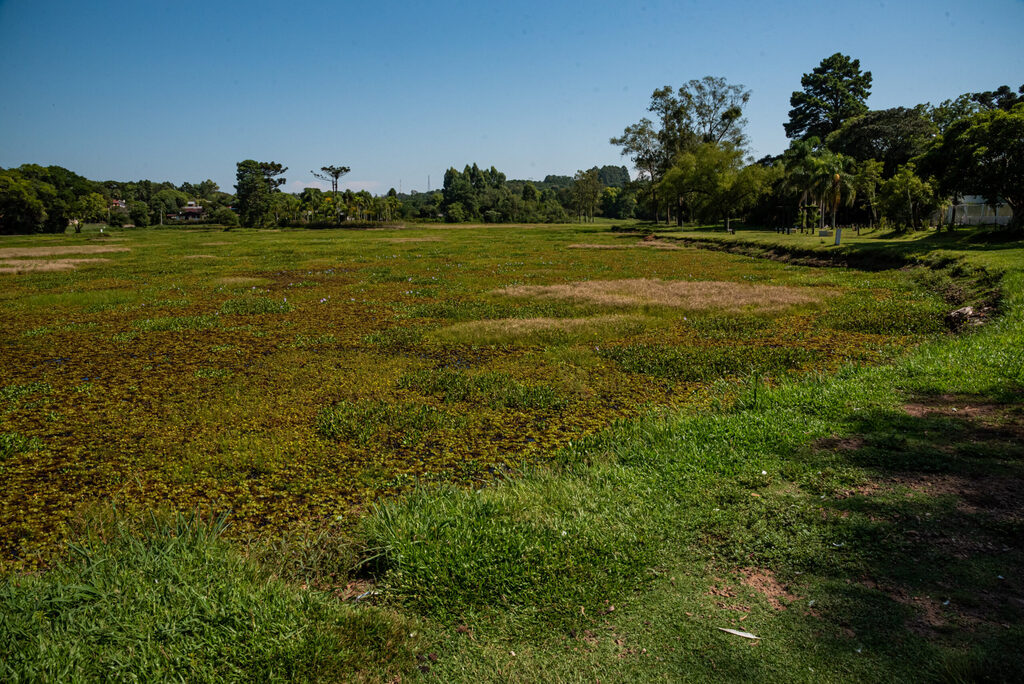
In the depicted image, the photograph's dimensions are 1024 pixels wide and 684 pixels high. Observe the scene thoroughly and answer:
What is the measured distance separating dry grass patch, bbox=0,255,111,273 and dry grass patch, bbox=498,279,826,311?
22.9 metres

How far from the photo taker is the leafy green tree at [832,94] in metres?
82.9

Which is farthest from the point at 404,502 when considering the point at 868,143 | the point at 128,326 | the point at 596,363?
the point at 868,143

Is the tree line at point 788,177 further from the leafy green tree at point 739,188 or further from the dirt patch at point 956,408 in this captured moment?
the dirt patch at point 956,408

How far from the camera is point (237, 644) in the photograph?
2.83 metres

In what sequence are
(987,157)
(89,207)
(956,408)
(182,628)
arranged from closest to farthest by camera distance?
(182,628)
(956,408)
(987,157)
(89,207)

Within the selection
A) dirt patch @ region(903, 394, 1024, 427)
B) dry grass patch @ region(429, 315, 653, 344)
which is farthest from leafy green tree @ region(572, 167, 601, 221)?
dirt patch @ region(903, 394, 1024, 427)

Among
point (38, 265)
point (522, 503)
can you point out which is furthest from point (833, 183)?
point (38, 265)

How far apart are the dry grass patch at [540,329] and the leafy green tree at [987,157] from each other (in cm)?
1831

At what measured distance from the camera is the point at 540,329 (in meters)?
11.7

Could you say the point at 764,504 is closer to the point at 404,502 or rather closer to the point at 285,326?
the point at 404,502

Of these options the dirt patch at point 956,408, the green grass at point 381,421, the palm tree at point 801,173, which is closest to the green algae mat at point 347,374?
the green grass at point 381,421

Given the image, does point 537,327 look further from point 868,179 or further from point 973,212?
point 973,212

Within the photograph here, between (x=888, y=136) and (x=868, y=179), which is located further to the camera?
(x=888, y=136)

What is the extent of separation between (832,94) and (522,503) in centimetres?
10297
